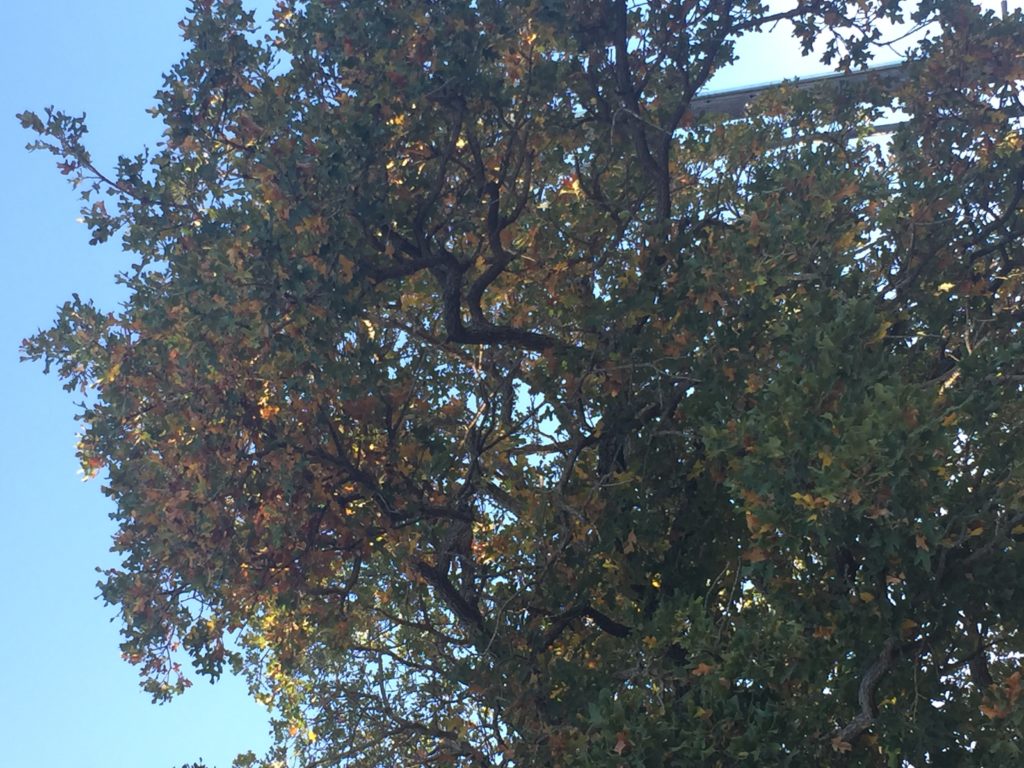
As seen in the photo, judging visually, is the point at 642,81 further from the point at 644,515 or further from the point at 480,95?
the point at 644,515

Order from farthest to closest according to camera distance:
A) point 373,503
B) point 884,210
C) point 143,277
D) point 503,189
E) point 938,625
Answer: point 503,189, point 373,503, point 143,277, point 884,210, point 938,625

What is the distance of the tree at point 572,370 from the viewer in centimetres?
729

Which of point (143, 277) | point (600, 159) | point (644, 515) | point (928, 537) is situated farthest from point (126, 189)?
point (928, 537)

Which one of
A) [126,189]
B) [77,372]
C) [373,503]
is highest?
[126,189]

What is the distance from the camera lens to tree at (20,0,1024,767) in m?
7.29

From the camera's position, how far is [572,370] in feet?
30.6

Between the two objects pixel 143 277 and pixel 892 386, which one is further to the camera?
pixel 143 277

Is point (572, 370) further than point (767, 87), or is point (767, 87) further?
point (767, 87)

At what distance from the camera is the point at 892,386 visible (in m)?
6.46

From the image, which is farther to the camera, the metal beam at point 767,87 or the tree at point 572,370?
the metal beam at point 767,87

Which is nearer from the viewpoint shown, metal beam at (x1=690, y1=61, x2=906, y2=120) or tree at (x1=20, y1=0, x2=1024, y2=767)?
tree at (x1=20, y1=0, x2=1024, y2=767)

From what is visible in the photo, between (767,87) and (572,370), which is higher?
(767,87)

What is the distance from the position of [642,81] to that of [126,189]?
436 cm

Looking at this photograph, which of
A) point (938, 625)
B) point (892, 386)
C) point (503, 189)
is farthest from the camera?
point (503, 189)
